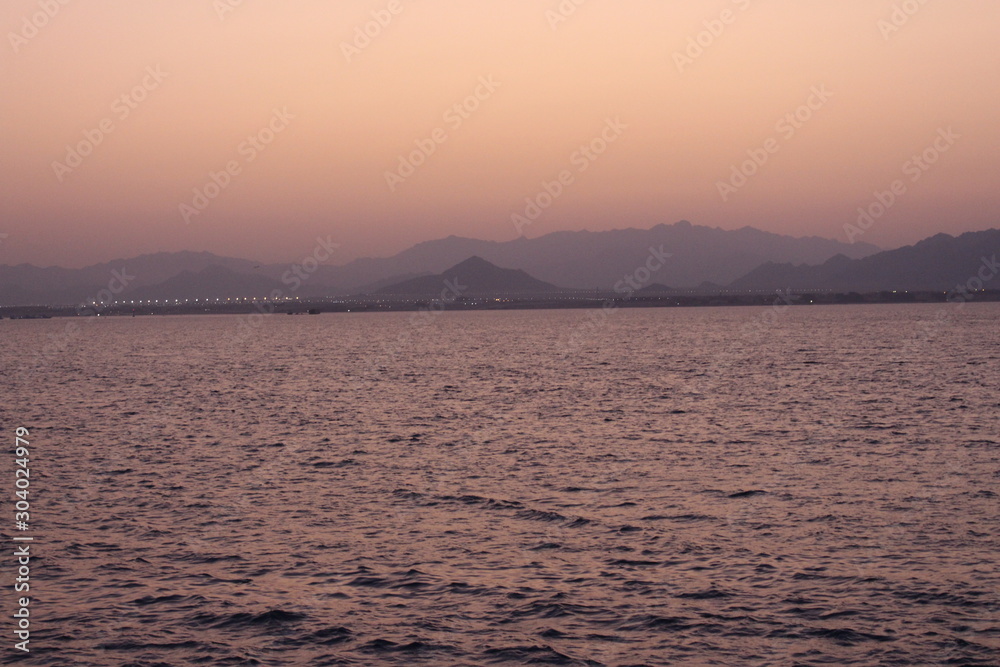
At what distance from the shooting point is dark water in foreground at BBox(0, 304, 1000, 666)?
18391 millimetres

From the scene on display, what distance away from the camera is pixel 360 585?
71.3 ft

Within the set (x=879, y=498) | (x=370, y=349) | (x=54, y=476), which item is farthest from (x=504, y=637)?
(x=370, y=349)

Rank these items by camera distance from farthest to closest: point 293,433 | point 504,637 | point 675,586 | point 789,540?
point 293,433
point 789,540
point 675,586
point 504,637

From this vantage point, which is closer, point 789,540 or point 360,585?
point 360,585

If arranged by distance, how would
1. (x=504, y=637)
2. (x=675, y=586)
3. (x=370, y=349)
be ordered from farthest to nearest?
(x=370, y=349) → (x=675, y=586) → (x=504, y=637)

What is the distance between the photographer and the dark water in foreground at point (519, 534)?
18391 millimetres

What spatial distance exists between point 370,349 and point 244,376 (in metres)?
58.6

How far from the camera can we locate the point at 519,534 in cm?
2620

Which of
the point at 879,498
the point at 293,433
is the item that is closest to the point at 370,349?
the point at 293,433

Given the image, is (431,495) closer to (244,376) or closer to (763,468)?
(763,468)

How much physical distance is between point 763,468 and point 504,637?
20.2 metres

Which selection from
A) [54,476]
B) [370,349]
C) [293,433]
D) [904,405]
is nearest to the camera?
[54,476]

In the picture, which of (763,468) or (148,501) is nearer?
(148,501)

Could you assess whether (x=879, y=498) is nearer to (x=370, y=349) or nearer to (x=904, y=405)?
(x=904, y=405)
